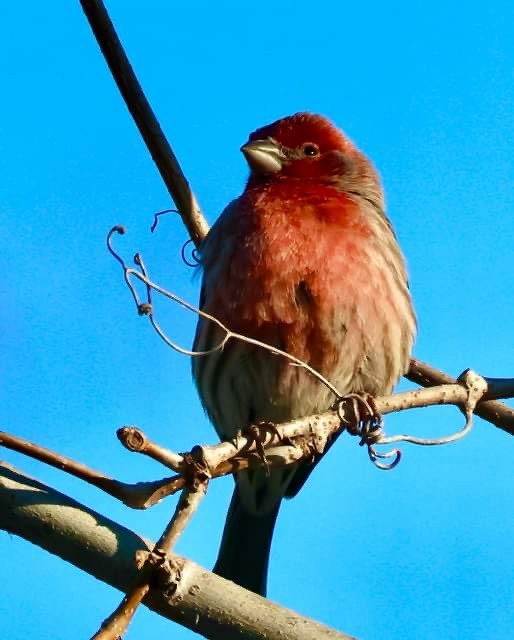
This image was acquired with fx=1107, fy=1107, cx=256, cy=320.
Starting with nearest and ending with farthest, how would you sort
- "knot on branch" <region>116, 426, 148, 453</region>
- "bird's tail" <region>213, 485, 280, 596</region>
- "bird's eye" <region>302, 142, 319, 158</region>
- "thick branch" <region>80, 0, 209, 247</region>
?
"knot on branch" <region>116, 426, 148, 453</region> < "thick branch" <region>80, 0, 209, 247</region> < "bird's tail" <region>213, 485, 280, 596</region> < "bird's eye" <region>302, 142, 319, 158</region>

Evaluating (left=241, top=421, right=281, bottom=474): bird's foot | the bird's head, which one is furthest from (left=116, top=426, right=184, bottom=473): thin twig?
the bird's head

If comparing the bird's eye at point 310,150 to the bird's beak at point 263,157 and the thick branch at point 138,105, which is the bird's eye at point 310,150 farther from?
the thick branch at point 138,105

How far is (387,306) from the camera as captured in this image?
6590 mm

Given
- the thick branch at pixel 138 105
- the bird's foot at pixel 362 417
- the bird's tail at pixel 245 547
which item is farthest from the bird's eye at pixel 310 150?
the bird's foot at pixel 362 417

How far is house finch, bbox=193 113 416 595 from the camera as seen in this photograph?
6.27 m

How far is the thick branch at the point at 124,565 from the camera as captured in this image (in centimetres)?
357

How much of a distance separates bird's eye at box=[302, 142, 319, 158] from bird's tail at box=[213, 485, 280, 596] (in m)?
2.33

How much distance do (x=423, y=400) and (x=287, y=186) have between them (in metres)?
2.37

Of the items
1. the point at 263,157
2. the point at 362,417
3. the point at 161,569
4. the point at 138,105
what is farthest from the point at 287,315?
the point at 161,569

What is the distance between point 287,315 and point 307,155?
181 cm

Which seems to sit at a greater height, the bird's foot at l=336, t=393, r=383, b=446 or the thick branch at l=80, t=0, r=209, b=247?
the thick branch at l=80, t=0, r=209, b=247

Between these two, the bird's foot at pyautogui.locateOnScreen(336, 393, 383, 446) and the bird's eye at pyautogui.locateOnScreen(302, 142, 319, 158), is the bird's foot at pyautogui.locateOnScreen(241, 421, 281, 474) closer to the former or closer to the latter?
the bird's foot at pyautogui.locateOnScreen(336, 393, 383, 446)

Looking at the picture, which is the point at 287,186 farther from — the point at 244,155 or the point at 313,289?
the point at 313,289

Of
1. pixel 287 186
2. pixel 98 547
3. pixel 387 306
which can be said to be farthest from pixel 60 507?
pixel 287 186
